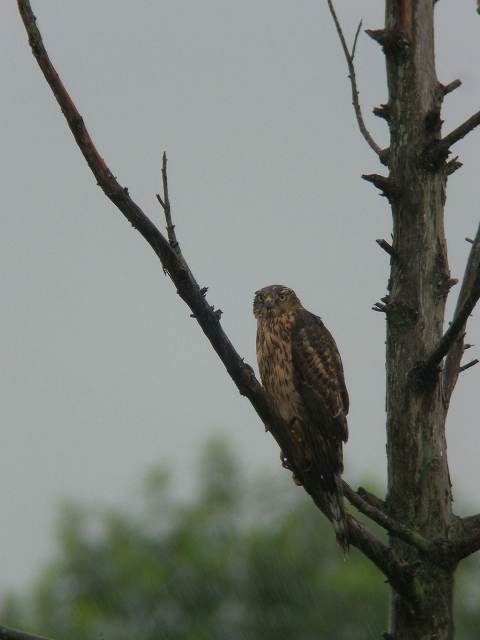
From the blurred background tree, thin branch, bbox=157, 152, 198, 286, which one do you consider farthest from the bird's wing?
the blurred background tree

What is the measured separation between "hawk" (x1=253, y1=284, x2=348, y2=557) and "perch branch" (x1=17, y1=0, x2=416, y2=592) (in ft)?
4.42

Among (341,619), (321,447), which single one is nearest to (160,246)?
(321,447)

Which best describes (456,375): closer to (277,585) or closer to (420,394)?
(420,394)

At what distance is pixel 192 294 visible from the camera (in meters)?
3.16

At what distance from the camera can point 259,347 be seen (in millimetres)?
6152

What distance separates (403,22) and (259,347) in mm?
2668

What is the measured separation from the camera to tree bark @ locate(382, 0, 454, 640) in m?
3.69

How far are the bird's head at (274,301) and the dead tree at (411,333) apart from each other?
220 centimetres

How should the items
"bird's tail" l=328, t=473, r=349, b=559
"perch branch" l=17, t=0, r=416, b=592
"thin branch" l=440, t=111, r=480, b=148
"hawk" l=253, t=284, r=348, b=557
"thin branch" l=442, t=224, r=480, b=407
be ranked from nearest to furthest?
"perch branch" l=17, t=0, r=416, b=592 < "thin branch" l=440, t=111, r=480, b=148 < "bird's tail" l=328, t=473, r=349, b=559 < "thin branch" l=442, t=224, r=480, b=407 < "hawk" l=253, t=284, r=348, b=557

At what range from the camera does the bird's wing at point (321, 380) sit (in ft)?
17.9

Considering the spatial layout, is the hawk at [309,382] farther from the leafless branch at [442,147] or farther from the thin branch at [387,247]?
the leafless branch at [442,147]

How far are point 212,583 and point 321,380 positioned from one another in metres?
14.7

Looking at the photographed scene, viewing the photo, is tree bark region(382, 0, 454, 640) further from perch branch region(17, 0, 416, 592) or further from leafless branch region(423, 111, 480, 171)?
perch branch region(17, 0, 416, 592)

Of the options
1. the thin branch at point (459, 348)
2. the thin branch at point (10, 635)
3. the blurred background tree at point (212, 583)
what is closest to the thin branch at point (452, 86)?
the thin branch at point (459, 348)
